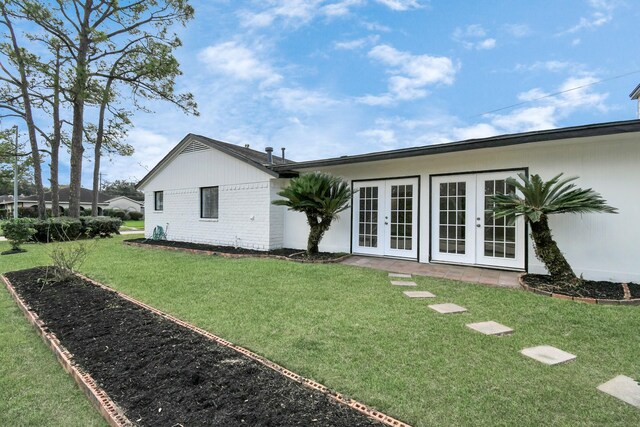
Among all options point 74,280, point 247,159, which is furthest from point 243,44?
point 74,280

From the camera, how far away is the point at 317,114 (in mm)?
15180

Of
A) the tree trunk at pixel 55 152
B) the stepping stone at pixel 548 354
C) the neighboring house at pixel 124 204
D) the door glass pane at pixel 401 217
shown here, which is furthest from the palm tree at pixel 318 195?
the neighboring house at pixel 124 204

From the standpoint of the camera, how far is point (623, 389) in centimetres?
255

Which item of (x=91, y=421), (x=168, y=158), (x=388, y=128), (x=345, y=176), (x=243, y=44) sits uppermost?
(x=243, y=44)

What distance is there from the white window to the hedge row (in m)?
5.26

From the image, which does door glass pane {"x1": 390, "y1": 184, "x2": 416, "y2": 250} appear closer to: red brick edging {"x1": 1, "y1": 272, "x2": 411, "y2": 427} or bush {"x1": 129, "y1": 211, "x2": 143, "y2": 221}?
red brick edging {"x1": 1, "y1": 272, "x2": 411, "y2": 427}

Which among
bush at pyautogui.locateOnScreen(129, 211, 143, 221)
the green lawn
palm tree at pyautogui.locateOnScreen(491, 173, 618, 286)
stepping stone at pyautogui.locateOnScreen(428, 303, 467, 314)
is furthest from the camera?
bush at pyautogui.locateOnScreen(129, 211, 143, 221)

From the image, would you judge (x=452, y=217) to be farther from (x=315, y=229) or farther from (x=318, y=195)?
(x=315, y=229)

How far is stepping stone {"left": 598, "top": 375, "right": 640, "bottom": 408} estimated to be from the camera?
7.89ft

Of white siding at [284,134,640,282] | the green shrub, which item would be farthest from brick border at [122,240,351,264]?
white siding at [284,134,640,282]

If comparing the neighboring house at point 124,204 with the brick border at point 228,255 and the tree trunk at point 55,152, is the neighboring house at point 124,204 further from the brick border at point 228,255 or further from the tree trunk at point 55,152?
the brick border at point 228,255

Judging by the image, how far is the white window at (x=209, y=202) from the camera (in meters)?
11.9

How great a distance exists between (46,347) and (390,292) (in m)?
4.36

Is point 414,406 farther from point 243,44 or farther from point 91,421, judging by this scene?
point 243,44
